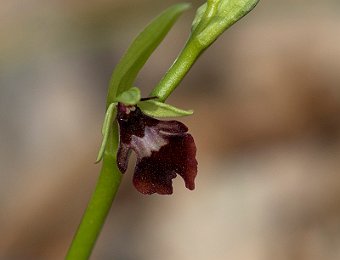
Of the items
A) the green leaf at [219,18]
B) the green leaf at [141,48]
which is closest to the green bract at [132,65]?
the green leaf at [141,48]

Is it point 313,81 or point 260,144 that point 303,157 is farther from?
point 313,81

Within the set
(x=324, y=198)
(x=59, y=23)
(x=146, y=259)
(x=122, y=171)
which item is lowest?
(x=146, y=259)

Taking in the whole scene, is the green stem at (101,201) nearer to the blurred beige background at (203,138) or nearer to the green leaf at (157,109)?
the green leaf at (157,109)

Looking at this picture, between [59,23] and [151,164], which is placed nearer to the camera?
[151,164]

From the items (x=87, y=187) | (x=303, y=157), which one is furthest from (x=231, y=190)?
(x=87, y=187)

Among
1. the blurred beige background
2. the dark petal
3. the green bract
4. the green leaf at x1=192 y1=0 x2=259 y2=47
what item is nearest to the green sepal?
the green bract

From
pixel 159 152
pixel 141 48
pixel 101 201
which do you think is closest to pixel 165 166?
pixel 159 152
